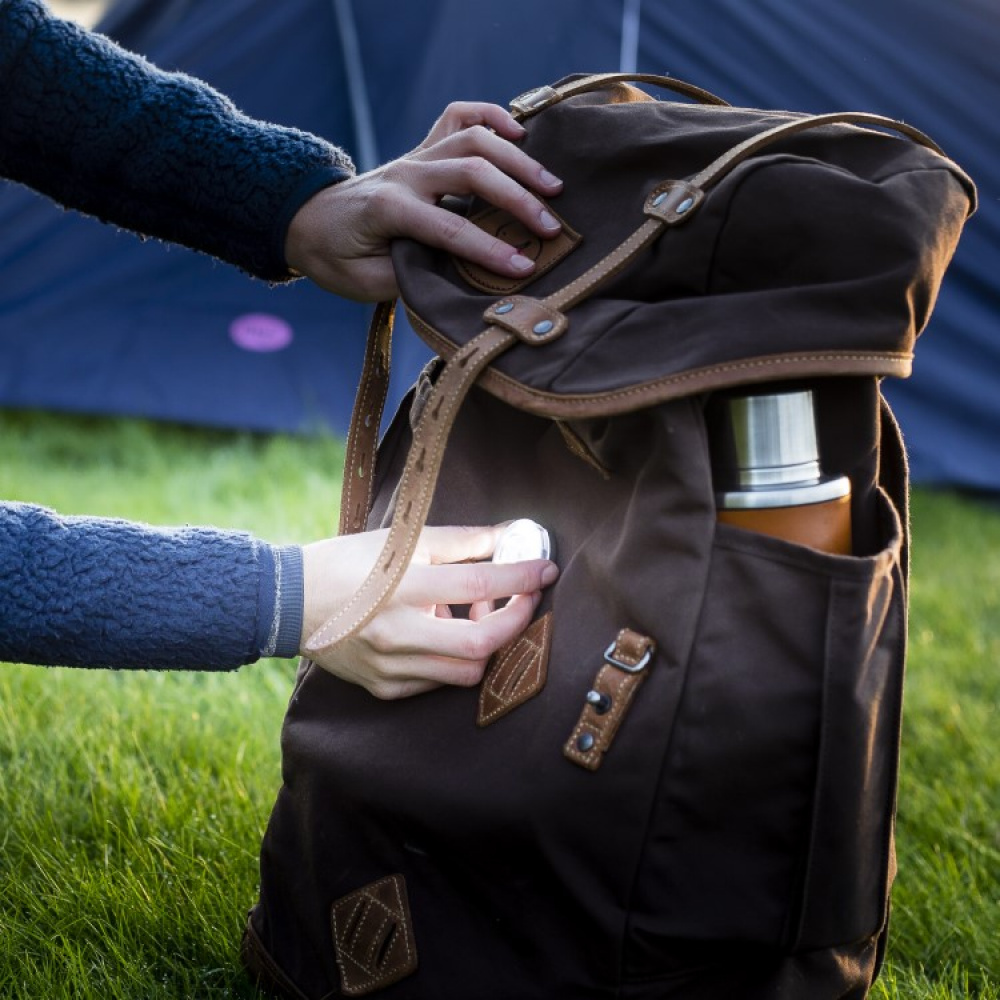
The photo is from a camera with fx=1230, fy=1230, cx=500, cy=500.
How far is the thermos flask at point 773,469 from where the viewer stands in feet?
2.97

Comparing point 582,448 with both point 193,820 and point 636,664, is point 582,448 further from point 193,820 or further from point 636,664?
point 193,820

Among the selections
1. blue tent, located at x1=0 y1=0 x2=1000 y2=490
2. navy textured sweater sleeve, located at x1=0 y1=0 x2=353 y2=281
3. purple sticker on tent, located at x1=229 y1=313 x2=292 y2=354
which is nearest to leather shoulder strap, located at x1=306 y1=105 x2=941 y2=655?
navy textured sweater sleeve, located at x1=0 y1=0 x2=353 y2=281

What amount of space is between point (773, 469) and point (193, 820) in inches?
33.1

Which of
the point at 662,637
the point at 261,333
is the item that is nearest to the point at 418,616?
the point at 662,637

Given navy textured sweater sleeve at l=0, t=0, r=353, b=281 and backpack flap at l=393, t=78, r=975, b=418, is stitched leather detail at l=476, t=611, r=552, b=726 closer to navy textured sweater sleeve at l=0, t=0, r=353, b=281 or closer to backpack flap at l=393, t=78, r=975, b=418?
backpack flap at l=393, t=78, r=975, b=418

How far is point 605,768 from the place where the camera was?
909mm

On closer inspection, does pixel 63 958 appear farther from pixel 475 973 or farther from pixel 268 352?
pixel 268 352

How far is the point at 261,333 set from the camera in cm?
356

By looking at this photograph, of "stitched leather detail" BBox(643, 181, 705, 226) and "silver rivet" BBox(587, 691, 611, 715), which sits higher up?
"stitched leather detail" BBox(643, 181, 705, 226)

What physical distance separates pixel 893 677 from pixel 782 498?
0.56 feet

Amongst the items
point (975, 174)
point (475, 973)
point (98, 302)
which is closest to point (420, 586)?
point (475, 973)

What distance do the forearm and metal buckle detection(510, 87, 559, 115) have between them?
0.48 meters

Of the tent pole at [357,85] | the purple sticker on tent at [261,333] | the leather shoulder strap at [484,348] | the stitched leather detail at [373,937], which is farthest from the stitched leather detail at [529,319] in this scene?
the purple sticker on tent at [261,333]

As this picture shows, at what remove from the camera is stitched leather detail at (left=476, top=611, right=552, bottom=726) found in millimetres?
961
